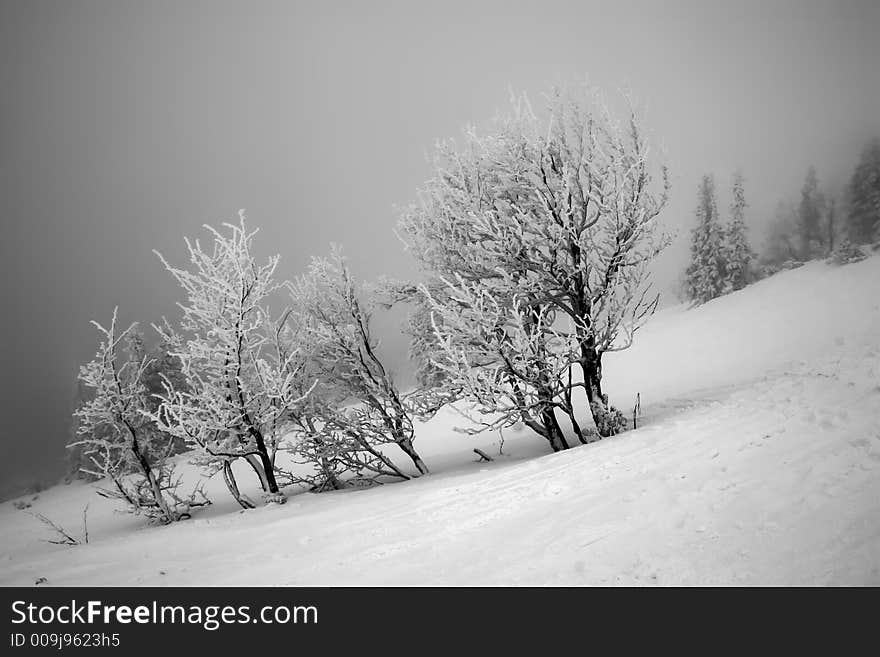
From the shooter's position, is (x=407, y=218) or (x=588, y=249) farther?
(x=407, y=218)

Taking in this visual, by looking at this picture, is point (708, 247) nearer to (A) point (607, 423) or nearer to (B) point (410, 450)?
(A) point (607, 423)

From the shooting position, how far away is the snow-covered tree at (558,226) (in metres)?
7.19

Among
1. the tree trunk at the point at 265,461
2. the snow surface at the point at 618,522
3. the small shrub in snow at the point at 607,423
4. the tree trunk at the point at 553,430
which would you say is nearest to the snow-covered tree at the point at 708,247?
the snow surface at the point at 618,522

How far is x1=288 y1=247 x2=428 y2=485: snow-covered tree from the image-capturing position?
30.8ft

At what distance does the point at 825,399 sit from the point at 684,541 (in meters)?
3.73

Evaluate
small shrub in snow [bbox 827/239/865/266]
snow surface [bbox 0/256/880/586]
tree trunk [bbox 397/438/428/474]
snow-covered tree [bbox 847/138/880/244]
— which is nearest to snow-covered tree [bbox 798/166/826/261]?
snow-covered tree [bbox 847/138/880/244]

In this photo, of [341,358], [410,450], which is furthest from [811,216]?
[341,358]

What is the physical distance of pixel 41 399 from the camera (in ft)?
494

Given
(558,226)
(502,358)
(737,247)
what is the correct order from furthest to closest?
(737,247) < (558,226) < (502,358)

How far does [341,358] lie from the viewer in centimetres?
984

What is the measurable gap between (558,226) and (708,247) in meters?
33.3

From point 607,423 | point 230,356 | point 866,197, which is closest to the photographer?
point 607,423

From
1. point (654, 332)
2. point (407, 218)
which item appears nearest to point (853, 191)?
point (654, 332)
